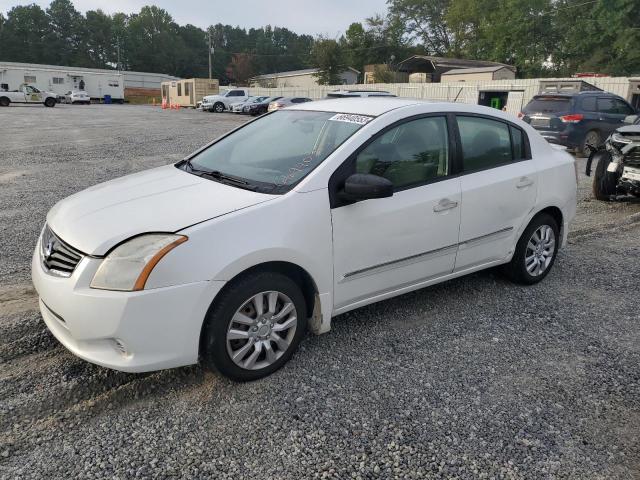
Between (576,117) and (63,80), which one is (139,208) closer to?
(576,117)

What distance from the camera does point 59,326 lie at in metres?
2.90

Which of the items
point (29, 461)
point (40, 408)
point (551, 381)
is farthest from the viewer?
point (551, 381)

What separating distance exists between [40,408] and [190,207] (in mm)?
1325

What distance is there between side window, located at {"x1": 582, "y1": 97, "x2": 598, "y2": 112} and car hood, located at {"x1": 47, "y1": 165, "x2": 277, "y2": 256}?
12723 millimetres

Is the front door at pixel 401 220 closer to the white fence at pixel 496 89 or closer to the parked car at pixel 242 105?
the white fence at pixel 496 89

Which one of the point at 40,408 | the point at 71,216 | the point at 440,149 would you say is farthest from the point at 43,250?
the point at 440,149

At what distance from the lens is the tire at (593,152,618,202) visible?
26.3 ft

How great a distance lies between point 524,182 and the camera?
4285 mm

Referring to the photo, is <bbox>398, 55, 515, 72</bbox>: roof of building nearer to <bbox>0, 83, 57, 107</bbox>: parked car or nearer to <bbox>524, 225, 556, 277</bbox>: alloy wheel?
<bbox>0, 83, 57, 107</bbox>: parked car

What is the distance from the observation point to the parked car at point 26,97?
37.9m

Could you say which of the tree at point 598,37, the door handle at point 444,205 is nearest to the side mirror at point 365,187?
the door handle at point 444,205

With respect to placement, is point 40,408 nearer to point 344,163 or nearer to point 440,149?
point 344,163

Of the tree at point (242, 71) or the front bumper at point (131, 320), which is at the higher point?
the tree at point (242, 71)

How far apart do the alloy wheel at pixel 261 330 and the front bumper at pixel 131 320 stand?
24cm
